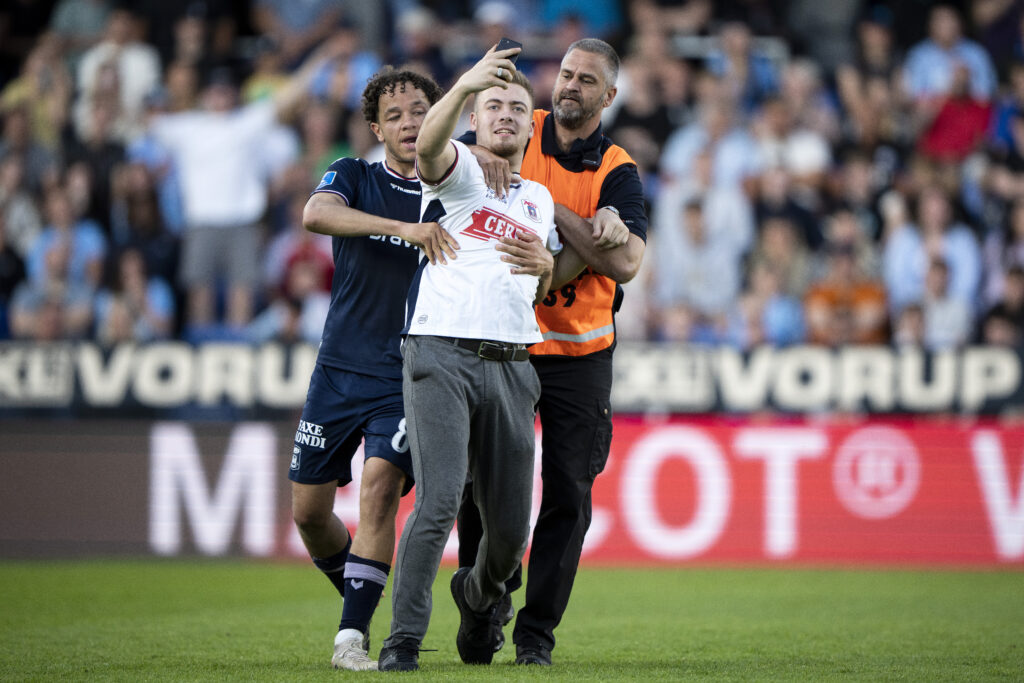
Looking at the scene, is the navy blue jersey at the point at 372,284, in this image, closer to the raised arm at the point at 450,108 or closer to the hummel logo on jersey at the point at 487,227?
the hummel logo on jersey at the point at 487,227

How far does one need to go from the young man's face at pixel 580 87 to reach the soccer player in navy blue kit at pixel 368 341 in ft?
1.99

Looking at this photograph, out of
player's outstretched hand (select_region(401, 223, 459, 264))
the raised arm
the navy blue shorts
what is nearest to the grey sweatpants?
player's outstretched hand (select_region(401, 223, 459, 264))

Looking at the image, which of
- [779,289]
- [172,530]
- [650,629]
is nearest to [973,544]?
[779,289]

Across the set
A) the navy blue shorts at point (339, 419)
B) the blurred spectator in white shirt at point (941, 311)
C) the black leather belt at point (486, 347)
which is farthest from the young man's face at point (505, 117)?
the blurred spectator in white shirt at point (941, 311)

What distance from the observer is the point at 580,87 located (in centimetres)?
622

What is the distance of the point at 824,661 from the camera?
6156 millimetres

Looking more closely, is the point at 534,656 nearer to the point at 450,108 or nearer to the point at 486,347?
the point at 486,347

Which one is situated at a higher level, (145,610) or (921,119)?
(921,119)

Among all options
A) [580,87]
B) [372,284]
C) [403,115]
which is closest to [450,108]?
[403,115]

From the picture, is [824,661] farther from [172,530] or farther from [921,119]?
[921,119]

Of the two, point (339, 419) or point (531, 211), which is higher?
point (531, 211)

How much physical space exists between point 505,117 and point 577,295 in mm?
1018

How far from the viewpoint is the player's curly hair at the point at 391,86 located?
6246 mm

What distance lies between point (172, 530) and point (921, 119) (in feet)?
30.3
